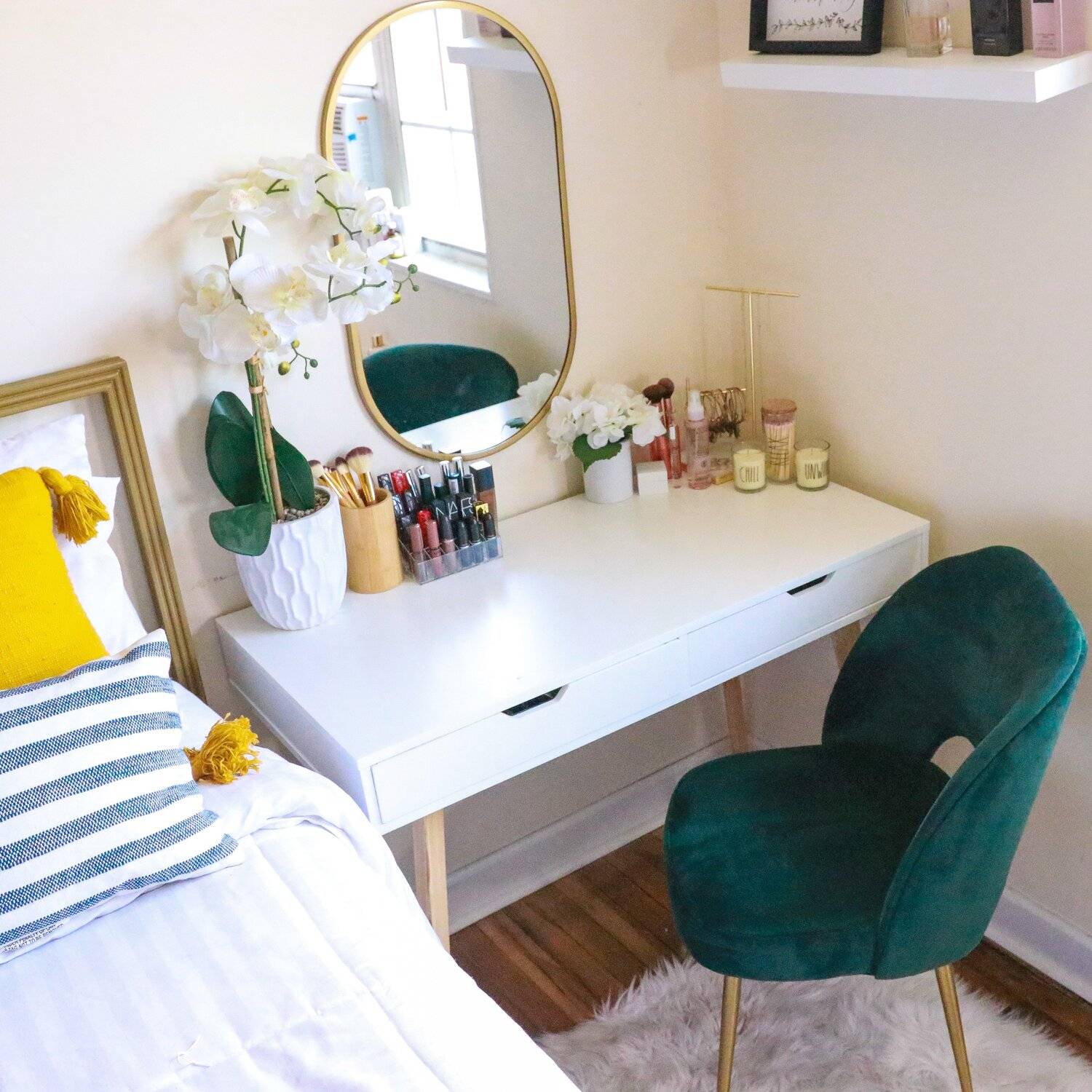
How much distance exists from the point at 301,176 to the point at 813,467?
0.97 meters

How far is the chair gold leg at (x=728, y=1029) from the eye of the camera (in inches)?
68.1

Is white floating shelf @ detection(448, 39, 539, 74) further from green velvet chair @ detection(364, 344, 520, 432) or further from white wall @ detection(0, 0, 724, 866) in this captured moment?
green velvet chair @ detection(364, 344, 520, 432)

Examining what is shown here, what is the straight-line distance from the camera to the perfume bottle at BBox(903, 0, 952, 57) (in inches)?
66.6

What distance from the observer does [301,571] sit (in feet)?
5.93

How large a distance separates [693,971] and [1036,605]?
879 millimetres

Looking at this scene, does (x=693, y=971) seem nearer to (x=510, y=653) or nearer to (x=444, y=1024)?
(x=510, y=653)

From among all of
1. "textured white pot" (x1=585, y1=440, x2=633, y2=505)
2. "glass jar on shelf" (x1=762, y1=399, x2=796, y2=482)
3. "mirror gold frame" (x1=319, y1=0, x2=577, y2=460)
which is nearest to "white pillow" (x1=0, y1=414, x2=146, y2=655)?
"mirror gold frame" (x1=319, y1=0, x2=577, y2=460)

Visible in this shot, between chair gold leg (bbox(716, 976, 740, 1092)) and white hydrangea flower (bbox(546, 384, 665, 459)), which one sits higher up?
white hydrangea flower (bbox(546, 384, 665, 459))

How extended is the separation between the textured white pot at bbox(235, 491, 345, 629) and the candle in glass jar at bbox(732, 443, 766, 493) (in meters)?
0.72

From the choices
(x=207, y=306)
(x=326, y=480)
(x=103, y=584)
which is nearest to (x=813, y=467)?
(x=326, y=480)

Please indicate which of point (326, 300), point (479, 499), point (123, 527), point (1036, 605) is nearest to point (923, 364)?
A: point (1036, 605)

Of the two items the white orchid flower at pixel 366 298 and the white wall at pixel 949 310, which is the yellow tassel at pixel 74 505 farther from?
the white wall at pixel 949 310

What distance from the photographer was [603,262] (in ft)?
7.07

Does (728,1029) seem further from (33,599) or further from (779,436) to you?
(33,599)
